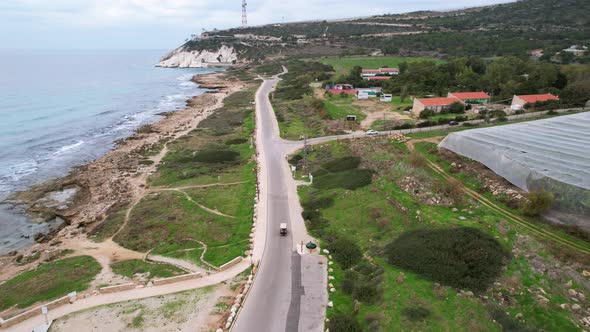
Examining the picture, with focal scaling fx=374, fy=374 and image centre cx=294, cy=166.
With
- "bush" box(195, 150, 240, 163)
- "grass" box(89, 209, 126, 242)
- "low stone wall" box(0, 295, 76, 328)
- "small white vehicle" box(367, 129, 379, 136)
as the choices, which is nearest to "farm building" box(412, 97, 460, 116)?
"small white vehicle" box(367, 129, 379, 136)

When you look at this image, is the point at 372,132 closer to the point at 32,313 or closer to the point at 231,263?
the point at 231,263

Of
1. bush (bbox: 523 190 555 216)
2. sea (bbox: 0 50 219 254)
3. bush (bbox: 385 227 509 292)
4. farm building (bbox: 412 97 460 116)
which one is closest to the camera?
bush (bbox: 385 227 509 292)

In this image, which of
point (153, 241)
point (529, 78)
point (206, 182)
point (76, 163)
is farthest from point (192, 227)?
point (529, 78)

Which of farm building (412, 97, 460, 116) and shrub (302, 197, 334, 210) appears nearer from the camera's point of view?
shrub (302, 197, 334, 210)

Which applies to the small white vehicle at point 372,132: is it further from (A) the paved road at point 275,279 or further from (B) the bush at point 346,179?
(A) the paved road at point 275,279

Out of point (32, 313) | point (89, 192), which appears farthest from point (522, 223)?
point (89, 192)

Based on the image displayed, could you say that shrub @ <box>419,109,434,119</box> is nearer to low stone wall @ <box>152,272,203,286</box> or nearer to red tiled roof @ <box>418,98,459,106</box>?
red tiled roof @ <box>418,98,459,106</box>
